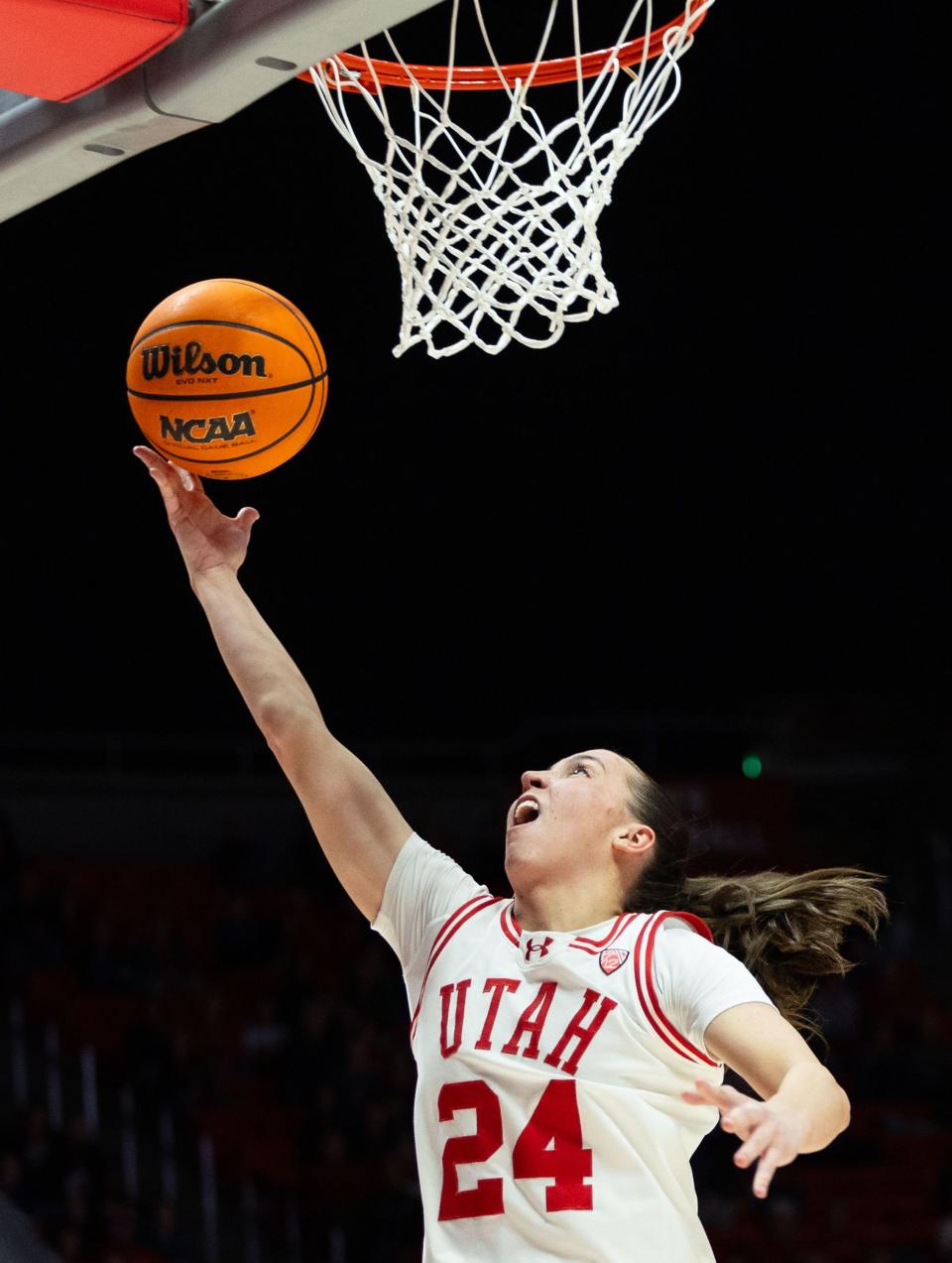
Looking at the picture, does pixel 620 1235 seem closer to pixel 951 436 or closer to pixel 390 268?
pixel 390 268

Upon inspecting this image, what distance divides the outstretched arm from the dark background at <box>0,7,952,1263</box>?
6.10 metres

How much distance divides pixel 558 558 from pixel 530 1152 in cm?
1055

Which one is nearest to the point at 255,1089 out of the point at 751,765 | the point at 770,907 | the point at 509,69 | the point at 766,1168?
the point at 751,765

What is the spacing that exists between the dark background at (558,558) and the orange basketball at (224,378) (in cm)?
509

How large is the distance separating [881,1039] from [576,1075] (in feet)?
28.2

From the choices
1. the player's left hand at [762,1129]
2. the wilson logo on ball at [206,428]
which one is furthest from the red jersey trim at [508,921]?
the wilson logo on ball at [206,428]

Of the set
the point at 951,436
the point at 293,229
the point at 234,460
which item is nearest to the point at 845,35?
the point at 293,229

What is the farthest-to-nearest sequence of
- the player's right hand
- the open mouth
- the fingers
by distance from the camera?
the player's right hand → the open mouth → the fingers

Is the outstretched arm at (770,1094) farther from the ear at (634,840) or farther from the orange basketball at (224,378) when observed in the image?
the orange basketball at (224,378)

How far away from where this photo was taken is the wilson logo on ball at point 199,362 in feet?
9.99

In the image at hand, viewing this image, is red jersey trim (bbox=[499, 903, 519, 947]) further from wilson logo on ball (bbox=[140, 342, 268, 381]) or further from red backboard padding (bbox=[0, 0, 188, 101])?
red backboard padding (bbox=[0, 0, 188, 101])

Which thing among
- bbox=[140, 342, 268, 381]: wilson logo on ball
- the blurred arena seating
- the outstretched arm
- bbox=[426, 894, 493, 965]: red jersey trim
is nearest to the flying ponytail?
bbox=[426, 894, 493, 965]: red jersey trim

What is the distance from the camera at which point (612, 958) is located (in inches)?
101

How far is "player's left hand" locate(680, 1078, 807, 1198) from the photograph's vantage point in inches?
79.9
